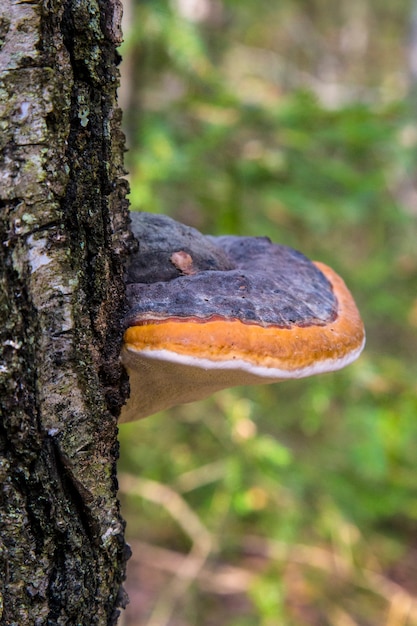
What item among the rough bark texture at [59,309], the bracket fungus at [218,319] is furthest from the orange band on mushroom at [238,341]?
the rough bark texture at [59,309]

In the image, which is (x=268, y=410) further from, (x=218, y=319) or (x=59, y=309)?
(x=59, y=309)

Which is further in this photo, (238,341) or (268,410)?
(268,410)

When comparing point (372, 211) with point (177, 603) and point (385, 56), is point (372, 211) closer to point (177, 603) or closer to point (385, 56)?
point (177, 603)

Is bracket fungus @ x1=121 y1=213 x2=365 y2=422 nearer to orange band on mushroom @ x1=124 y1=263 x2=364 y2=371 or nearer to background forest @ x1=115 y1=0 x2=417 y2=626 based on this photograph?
orange band on mushroom @ x1=124 y1=263 x2=364 y2=371

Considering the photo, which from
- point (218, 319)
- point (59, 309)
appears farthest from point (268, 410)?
point (59, 309)

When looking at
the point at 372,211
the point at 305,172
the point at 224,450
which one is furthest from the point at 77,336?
the point at 372,211

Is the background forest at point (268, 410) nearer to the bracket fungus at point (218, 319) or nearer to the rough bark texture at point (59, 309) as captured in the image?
the bracket fungus at point (218, 319)
